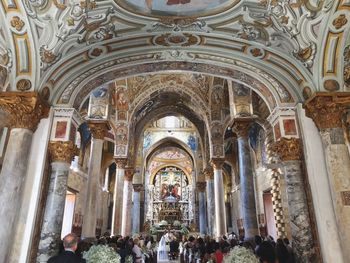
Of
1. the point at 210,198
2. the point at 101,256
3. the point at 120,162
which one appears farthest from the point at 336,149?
the point at 210,198

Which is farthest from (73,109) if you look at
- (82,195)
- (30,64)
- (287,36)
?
(82,195)

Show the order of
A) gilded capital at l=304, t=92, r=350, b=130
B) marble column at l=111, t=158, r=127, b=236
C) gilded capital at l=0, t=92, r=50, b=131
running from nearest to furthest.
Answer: gilded capital at l=0, t=92, r=50, b=131 → gilded capital at l=304, t=92, r=350, b=130 → marble column at l=111, t=158, r=127, b=236

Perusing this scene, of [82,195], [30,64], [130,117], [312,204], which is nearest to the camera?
[312,204]

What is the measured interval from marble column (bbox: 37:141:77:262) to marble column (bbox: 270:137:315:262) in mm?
4883

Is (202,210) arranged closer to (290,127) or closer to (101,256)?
(290,127)

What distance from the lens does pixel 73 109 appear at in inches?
268

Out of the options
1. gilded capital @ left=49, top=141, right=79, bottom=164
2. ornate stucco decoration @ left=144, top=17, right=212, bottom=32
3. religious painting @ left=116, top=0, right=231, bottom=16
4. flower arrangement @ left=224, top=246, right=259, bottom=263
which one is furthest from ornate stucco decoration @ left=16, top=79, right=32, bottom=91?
flower arrangement @ left=224, top=246, right=259, bottom=263

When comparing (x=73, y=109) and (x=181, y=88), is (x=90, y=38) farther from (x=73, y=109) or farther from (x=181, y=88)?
(x=181, y=88)

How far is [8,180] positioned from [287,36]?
6.58 meters

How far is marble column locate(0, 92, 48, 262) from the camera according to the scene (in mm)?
5199

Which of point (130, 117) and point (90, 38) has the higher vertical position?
point (130, 117)

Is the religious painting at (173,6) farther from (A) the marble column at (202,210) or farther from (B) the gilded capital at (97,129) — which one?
(A) the marble column at (202,210)

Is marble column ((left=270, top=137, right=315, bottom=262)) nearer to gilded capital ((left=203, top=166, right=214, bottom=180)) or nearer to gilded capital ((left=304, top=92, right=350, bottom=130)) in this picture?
A: gilded capital ((left=304, top=92, right=350, bottom=130))

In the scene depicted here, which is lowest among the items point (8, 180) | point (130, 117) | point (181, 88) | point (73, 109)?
point (8, 180)
